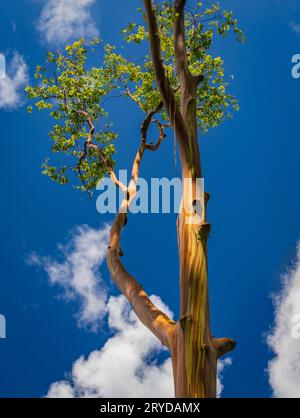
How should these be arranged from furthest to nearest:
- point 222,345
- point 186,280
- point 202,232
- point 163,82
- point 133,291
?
→ point 163,82 → point 133,291 → point 202,232 → point 186,280 → point 222,345

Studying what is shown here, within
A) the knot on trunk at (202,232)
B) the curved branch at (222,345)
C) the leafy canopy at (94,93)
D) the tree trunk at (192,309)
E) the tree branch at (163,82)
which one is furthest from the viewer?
the leafy canopy at (94,93)

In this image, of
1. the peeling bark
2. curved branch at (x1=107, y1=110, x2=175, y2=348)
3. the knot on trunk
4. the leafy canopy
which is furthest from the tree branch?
the leafy canopy

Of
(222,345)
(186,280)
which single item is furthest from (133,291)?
(222,345)

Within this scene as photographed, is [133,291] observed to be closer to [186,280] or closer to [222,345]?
[186,280]

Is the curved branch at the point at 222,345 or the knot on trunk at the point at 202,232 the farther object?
the knot on trunk at the point at 202,232

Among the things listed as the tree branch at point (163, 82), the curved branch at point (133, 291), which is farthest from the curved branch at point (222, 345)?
the tree branch at point (163, 82)

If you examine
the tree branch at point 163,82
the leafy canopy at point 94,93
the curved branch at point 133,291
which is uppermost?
the leafy canopy at point 94,93

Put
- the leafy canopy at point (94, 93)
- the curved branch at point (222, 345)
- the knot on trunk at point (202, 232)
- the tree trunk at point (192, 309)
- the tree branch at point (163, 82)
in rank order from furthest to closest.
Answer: the leafy canopy at point (94, 93) → the tree branch at point (163, 82) → the knot on trunk at point (202, 232) → the curved branch at point (222, 345) → the tree trunk at point (192, 309)

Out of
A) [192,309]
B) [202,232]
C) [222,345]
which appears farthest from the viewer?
[202,232]

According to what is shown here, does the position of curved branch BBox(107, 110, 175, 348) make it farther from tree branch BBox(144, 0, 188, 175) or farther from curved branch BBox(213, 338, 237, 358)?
tree branch BBox(144, 0, 188, 175)

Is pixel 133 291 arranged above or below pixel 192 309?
above

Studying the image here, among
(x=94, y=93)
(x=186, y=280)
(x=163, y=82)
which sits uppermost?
(x=94, y=93)

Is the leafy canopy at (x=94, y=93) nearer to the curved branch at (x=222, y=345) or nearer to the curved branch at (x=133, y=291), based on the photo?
the curved branch at (x=133, y=291)
